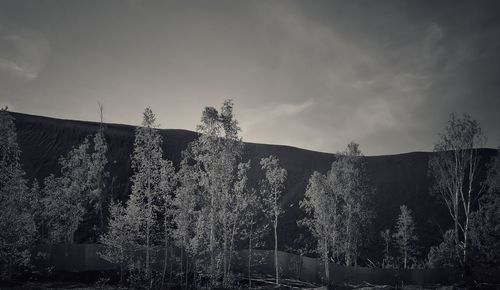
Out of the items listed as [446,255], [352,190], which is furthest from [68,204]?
[446,255]

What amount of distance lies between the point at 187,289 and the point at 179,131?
81.9m

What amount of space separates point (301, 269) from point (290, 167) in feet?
180

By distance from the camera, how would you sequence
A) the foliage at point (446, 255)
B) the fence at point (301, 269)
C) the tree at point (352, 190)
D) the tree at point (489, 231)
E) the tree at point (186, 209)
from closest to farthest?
1. the tree at point (186, 209)
2. the tree at point (489, 231)
3. the fence at point (301, 269)
4. the foliage at point (446, 255)
5. the tree at point (352, 190)

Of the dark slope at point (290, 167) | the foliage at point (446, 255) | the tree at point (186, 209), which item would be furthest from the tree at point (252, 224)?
the foliage at point (446, 255)

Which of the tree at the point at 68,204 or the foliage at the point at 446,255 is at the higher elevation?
the tree at the point at 68,204

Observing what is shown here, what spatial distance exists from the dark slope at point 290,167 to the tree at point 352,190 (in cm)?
1482

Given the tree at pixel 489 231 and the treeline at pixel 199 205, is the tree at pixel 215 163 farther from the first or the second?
the tree at pixel 489 231

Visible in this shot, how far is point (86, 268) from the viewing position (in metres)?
49.0

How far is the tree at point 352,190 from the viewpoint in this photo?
200 ft

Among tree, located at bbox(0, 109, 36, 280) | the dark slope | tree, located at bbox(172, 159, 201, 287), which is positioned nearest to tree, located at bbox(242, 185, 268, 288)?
the dark slope

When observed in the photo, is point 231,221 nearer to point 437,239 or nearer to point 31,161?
point 437,239

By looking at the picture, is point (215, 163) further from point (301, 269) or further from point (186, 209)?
point (301, 269)

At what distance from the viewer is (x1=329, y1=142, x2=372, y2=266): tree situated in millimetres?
60906

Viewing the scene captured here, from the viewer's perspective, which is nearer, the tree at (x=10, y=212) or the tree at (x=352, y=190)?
the tree at (x=10, y=212)
